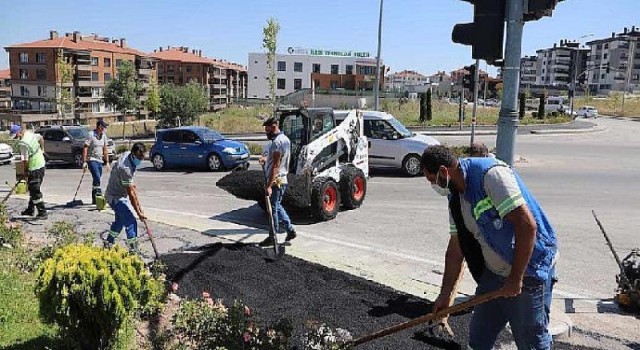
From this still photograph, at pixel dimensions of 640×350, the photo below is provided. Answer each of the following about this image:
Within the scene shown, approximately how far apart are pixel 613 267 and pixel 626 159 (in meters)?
17.3

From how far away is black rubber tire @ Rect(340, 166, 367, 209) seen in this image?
1103 centimetres

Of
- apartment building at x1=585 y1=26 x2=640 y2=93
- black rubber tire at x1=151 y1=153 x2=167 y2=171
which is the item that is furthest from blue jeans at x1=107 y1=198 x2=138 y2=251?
apartment building at x1=585 y1=26 x2=640 y2=93

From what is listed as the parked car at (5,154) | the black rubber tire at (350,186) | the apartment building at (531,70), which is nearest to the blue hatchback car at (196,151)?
the parked car at (5,154)

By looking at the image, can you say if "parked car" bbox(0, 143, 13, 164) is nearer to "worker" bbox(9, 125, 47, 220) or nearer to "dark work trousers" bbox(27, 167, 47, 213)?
"worker" bbox(9, 125, 47, 220)

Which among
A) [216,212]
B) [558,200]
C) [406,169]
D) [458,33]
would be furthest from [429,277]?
[406,169]

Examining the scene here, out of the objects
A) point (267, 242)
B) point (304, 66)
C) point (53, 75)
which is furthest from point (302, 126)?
point (304, 66)

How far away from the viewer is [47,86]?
82.7m

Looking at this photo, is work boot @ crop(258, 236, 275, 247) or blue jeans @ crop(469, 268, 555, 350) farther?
work boot @ crop(258, 236, 275, 247)

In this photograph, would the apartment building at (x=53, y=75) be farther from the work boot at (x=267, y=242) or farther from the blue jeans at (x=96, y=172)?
the work boot at (x=267, y=242)

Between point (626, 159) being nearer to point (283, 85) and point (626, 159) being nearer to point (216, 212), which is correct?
point (216, 212)

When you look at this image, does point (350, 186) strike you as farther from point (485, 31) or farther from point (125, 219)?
point (485, 31)

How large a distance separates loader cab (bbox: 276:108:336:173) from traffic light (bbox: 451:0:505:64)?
5904mm

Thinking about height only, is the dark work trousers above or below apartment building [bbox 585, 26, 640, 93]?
below

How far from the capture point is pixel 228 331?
12.2 ft
